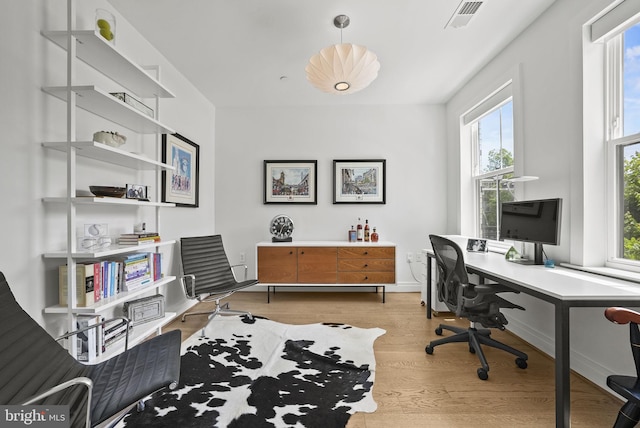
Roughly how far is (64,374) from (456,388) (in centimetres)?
212

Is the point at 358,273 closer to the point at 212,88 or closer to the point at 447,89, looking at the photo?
the point at 447,89

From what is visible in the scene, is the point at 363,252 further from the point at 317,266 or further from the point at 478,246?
the point at 478,246

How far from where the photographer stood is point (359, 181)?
405 cm

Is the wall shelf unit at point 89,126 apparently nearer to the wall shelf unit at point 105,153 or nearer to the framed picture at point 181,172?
the wall shelf unit at point 105,153

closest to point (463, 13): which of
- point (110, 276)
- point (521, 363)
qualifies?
point (521, 363)

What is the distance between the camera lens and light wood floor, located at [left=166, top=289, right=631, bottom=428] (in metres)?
1.56

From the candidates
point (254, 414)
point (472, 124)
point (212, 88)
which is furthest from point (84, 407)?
point (472, 124)

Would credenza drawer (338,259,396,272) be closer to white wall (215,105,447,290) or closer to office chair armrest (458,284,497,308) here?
white wall (215,105,447,290)

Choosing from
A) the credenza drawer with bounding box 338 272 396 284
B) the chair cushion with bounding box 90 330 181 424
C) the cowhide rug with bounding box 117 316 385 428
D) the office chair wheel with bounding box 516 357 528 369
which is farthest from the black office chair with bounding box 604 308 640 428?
the credenza drawer with bounding box 338 272 396 284

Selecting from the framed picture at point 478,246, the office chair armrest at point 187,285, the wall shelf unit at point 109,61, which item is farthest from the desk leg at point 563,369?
the wall shelf unit at point 109,61

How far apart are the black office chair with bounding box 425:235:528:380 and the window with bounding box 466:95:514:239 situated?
1.11 meters

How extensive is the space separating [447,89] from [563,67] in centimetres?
155

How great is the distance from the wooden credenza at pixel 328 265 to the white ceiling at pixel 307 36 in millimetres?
2006

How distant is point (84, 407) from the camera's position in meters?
1.13
